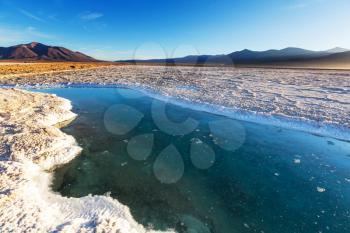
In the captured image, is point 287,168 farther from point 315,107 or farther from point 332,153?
point 315,107

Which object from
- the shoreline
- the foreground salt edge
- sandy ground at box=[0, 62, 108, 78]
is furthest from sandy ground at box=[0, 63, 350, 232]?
sandy ground at box=[0, 62, 108, 78]

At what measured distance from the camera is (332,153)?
800cm

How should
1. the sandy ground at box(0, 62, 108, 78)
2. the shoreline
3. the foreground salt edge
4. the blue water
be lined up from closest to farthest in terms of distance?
the foreground salt edge, the blue water, the shoreline, the sandy ground at box(0, 62, 108, 78)

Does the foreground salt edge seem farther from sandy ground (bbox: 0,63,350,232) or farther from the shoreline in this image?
the shoreline

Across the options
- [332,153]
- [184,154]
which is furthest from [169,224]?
[332,153]

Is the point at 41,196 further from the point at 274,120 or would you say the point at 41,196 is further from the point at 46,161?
the point at 274,120

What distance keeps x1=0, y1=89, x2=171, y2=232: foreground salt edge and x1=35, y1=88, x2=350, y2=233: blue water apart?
37cm

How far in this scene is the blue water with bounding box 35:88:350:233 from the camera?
4.91 meters

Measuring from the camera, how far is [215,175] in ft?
21.7

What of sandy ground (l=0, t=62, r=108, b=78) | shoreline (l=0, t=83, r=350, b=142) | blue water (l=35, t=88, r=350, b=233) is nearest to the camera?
blue water (l=35, t=88, r=350, b=233)

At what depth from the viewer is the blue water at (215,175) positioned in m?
4.91

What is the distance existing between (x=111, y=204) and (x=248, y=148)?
5.39 m

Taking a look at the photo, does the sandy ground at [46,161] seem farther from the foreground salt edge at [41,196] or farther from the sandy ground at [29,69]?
the sandy ground at [29,69]

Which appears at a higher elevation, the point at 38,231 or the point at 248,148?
the point at 38,231
